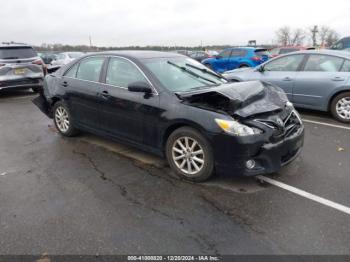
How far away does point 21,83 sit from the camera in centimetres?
1029

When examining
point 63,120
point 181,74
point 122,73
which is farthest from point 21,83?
point 181,74

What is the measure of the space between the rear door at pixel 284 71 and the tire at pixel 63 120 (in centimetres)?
479

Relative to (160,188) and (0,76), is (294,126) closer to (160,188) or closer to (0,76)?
(160,188)

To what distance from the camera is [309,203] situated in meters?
3.46

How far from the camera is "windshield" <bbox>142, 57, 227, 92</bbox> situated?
4.43 metres

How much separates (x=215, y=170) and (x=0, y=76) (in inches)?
343

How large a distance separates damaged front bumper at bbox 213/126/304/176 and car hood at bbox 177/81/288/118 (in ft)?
1.12

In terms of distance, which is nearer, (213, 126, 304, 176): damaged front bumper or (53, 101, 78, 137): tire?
(213, 126, 304, 176): damaged front bumper

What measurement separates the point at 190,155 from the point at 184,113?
53 centimetres

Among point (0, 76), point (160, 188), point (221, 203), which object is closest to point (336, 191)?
point (221, 203)

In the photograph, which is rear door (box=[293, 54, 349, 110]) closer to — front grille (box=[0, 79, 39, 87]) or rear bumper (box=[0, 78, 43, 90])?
rear bumper (box=[0, 78, 43, 90])

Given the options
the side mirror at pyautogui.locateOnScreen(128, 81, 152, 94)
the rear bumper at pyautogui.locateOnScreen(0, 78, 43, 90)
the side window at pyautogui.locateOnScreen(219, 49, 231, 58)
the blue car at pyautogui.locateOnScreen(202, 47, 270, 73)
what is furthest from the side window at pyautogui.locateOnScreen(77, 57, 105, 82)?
the side window at pyautogui.locateOnScreen(219, 49, 231, 58)

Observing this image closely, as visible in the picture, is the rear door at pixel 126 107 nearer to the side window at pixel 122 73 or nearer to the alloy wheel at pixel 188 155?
the side window at pixel 122 73

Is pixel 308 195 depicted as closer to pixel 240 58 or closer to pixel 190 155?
pixel 190 155
